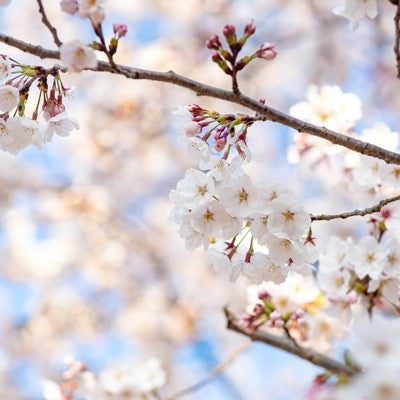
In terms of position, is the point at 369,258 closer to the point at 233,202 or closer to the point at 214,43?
the point at 233,202

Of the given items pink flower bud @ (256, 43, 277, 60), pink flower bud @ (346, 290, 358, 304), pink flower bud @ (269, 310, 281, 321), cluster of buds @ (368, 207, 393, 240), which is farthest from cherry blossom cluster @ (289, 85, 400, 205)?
pink flower bud @ (256, 43, 277, 60)

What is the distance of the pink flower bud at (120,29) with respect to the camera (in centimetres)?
111

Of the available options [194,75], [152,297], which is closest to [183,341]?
[152,297]

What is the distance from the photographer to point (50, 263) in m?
6.41

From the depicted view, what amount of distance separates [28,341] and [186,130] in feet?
17.4

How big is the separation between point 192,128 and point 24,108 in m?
0.29

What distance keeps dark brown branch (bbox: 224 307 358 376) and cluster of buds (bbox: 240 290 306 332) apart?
0.07ft

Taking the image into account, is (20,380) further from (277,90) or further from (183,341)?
(277,90)

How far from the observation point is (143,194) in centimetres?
634

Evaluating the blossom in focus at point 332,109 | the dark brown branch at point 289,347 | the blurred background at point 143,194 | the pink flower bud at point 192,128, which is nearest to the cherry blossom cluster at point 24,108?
the pink flower bud at point 192,128

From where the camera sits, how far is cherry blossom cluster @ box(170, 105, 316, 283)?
3.76ft

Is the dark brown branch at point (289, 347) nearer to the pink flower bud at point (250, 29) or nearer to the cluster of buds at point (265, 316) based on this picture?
the cluster of buds at point (265, 316)

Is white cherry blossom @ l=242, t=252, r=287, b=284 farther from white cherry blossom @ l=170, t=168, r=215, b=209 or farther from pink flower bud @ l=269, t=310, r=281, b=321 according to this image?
pink flower bud @ l=269, t=310, r=281, b=321

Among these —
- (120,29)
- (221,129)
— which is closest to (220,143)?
(221,129)
